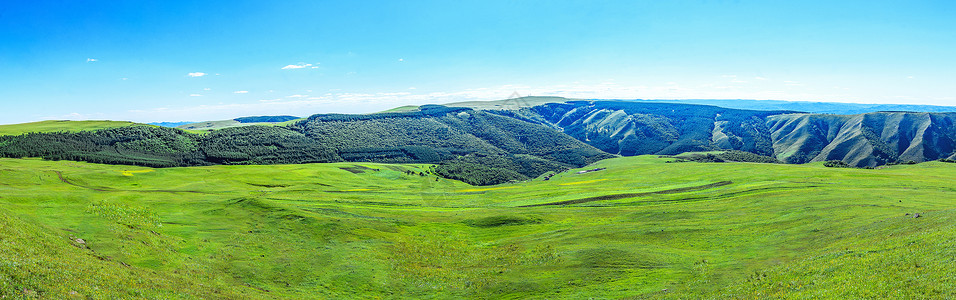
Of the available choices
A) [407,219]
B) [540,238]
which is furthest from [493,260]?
[407,219]

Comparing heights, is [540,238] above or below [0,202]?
below

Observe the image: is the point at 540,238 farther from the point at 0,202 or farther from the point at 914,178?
the point at 914,178

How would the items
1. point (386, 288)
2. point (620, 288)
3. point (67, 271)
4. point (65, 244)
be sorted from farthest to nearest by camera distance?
point (386, 288), point (620, 288), point (65, 244), point (67, 271)

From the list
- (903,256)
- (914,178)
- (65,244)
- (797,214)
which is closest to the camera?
(903,256)

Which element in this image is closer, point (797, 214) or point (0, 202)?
point (0, 202)

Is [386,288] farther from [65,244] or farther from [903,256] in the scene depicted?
[903,256]

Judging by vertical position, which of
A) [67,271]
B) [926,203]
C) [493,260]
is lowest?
[493,260]
